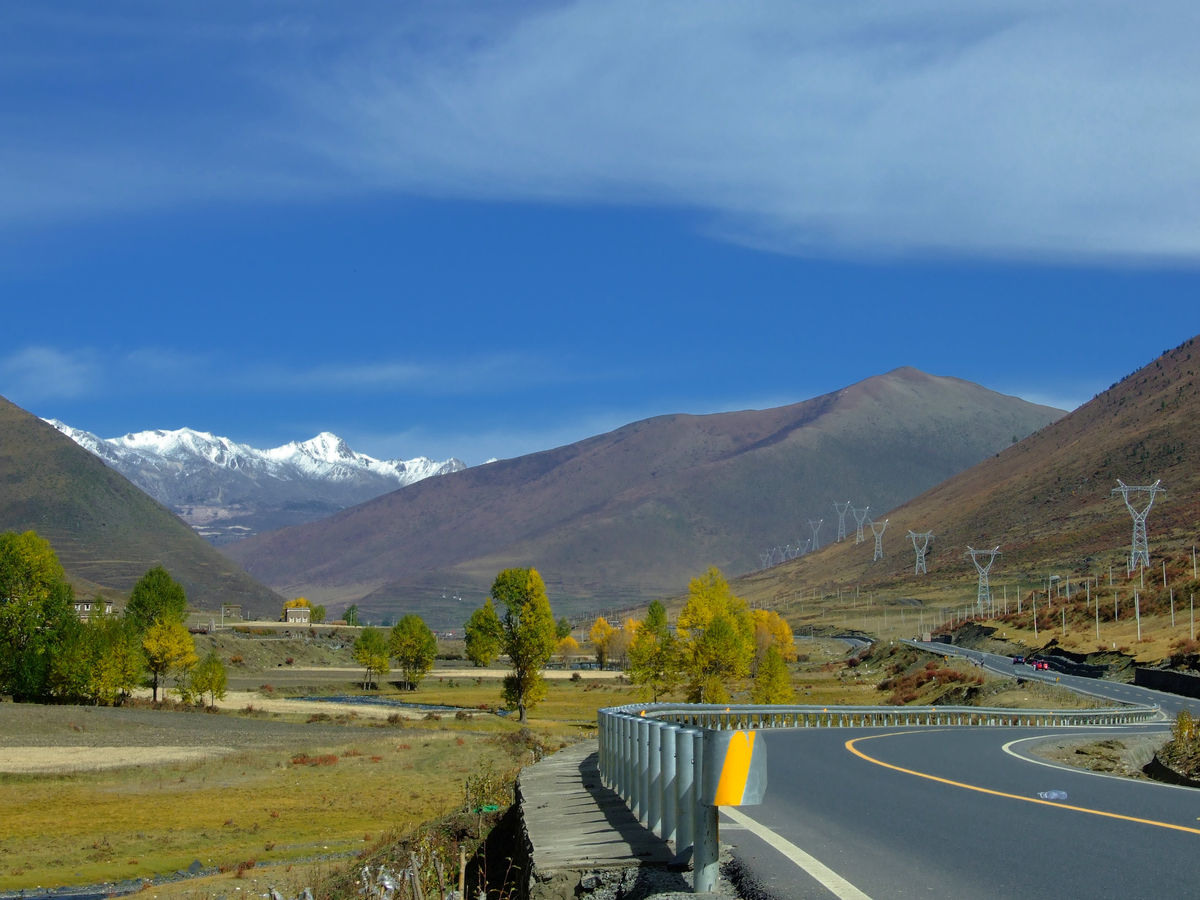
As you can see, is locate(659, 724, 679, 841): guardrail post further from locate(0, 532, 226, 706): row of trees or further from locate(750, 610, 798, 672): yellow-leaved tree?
locate(750, 610, 798, 672): yellow-leaved tree

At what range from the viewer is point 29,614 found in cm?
8950

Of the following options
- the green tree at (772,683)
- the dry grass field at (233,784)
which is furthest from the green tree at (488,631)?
the green tree at (772,683)

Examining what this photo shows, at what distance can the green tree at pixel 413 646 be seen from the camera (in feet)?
413

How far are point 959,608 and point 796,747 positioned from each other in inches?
6430

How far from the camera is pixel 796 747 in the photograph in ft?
91.2

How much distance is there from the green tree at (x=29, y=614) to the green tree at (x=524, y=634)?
1255 inches

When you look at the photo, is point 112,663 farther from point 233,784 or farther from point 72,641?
point 233,784

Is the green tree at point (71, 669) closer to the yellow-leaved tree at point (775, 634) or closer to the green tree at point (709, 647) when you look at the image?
the green tree at point (709, 647)

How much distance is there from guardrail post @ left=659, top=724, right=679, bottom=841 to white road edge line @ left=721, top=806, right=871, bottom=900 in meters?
1.13

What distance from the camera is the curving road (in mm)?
8953

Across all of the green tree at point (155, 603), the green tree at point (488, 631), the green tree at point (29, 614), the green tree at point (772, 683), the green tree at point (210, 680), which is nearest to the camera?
the green tree at point (772, 683)

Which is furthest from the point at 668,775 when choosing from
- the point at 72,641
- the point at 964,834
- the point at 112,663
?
the point at 72,641

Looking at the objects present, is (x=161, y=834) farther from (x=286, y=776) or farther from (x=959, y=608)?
(x=959, y=608)

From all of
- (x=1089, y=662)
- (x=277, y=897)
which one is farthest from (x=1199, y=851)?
(x=1089, y=662)
